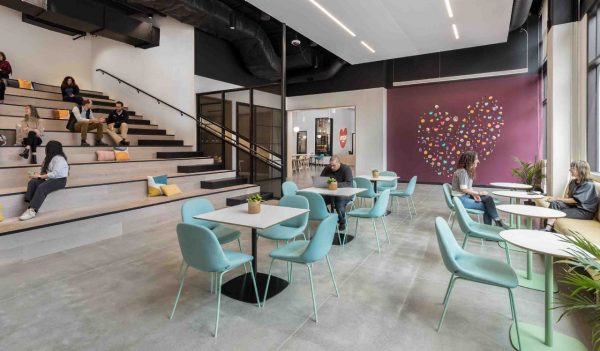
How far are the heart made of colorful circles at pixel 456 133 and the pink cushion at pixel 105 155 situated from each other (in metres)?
8.33

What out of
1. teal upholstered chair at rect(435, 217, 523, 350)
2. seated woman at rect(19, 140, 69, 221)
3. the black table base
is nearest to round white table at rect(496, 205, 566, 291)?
teal upholstered chair at rect(435, 217, 523, 350)

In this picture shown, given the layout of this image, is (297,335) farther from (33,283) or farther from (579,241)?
(33,283)

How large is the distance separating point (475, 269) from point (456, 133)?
8.07 meters

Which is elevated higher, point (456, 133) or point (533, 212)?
point (456, 133)

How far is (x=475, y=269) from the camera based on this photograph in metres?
2.34

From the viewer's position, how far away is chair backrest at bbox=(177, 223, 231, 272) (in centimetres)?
220

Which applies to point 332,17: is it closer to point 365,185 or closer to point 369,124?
point 365,185

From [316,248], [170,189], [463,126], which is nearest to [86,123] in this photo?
[170,189]

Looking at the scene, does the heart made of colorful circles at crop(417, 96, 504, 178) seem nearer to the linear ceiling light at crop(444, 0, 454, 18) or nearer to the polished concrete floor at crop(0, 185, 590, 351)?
the linear ceiling light at crop(444, 0, 454, 18)

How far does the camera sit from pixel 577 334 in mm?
2316

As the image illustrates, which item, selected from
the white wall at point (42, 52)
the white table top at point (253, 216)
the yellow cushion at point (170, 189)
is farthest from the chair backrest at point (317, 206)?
the white wall at point (42, 52)

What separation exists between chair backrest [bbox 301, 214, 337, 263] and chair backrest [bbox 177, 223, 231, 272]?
2.01 feet

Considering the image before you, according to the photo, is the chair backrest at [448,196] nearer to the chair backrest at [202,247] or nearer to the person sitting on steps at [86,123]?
the chair backrest at [202,247]

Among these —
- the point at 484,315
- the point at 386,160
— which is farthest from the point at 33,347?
the point at 386,160
